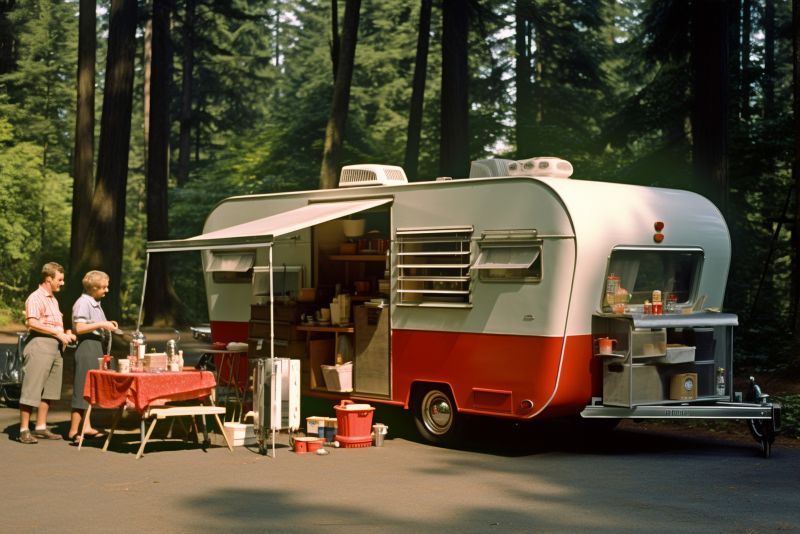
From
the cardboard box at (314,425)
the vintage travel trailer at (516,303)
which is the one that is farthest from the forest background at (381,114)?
the cardboard box at (314,425)

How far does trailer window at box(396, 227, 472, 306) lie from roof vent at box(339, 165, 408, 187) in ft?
2.67

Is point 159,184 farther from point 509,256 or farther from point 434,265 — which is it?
point 509,256

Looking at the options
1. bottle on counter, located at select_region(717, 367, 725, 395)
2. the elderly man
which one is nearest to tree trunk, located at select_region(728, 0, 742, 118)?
bottle on counter, located at select_region(717, 367, 725, 395)

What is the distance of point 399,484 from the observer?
10.1 metres

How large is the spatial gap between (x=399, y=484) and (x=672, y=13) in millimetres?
15323

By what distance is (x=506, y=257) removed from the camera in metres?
11.8

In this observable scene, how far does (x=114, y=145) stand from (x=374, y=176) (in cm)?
1006

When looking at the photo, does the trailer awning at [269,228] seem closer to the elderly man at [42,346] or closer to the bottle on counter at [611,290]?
the elderly man at [42,346]

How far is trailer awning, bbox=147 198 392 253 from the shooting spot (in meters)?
12.0

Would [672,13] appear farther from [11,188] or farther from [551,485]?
[11,188]

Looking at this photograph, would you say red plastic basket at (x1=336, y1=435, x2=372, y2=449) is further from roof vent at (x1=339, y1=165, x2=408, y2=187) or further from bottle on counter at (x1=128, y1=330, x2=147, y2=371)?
roof vent at (x1=339, y1=165, x2=408, y2=187)

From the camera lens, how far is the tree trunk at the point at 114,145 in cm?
2161

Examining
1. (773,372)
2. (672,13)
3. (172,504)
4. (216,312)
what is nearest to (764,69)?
(672,13)

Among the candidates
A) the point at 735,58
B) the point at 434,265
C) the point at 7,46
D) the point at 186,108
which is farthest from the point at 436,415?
the point at 7,46
